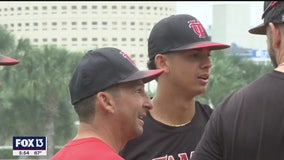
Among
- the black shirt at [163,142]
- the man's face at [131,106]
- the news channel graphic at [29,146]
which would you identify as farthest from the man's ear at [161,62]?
the news channel graphic at [29,146]

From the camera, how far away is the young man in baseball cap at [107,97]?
2.61 m

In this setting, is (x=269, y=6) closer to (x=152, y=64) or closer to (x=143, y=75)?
(x=143, y=75)

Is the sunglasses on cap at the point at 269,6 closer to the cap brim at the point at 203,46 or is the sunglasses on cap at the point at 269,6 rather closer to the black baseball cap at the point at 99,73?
the black baseball cap at the point at 99,73

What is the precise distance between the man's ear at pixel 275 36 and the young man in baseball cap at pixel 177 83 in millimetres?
1071

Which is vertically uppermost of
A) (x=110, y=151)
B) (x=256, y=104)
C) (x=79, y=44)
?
(x=256, y=104)

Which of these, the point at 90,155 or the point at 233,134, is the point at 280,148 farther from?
the point at 90,155

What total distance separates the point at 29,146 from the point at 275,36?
4.24m

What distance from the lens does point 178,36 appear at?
357 cm

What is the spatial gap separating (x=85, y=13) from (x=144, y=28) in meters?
6.43

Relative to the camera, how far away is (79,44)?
5159 centimetres

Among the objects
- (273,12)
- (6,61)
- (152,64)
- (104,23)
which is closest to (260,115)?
(273,12)

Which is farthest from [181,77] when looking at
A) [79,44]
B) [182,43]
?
[79,44]

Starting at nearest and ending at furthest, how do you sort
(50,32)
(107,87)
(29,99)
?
(107,87) < (29,99) < (50,32)

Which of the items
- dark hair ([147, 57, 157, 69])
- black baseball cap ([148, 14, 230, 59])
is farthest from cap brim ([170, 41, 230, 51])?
dark hair ([147, 57, 157, 69])
